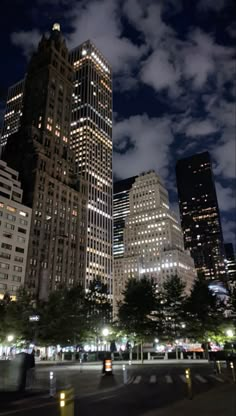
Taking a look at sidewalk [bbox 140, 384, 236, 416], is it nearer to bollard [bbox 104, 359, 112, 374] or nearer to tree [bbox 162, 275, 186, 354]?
bollard [bbox 104, 359, 112, 374]

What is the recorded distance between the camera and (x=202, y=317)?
54.6 metres

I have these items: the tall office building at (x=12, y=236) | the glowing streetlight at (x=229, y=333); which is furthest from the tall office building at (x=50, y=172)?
the glowing streetlight at (x=229, y=333)

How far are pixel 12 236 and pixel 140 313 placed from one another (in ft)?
216

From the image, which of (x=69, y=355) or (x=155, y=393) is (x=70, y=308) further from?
(x=155, y=393)

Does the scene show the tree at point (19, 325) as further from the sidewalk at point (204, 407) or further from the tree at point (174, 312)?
the sidewalk at point (204, 407)

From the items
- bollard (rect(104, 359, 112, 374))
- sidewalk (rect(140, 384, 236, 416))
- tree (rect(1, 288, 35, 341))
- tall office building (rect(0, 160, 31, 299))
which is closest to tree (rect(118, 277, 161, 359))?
tree (rect(1, 288, 35, 341))

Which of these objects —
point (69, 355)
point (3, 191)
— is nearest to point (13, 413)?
point (69, 355)

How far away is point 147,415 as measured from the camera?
1019 centimetres

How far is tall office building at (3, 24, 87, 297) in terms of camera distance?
404 feet

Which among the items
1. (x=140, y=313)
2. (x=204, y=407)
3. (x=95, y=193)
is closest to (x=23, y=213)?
(x=95, y=193)

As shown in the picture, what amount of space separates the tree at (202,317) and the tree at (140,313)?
18.4 ft

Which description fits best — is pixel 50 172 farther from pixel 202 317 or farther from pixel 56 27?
pixel 56 27

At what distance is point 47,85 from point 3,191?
7438cm

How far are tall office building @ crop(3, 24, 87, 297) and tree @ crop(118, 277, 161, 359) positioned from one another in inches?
1783
